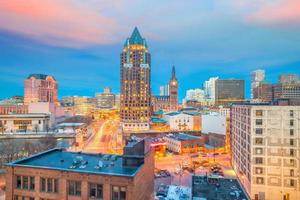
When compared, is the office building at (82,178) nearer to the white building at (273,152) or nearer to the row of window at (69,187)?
the row of window at (69,187)

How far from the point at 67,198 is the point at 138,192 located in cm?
1001

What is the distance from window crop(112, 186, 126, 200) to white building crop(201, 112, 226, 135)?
11017 cm

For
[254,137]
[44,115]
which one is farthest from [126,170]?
[44,115]

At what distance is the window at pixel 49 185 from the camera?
114 ft

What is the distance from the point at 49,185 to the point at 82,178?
561 cm

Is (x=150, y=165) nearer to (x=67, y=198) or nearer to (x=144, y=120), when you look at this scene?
(x=67, y=198)

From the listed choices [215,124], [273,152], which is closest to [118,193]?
[273,152]

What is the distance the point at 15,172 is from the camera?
36156 mm

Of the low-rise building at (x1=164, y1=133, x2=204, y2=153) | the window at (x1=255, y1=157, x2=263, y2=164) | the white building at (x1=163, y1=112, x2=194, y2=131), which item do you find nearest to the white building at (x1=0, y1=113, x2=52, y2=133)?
the low-rise building at (x1=164, y1=133, x2=204, y2=153)

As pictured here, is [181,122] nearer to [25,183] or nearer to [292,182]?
[292,182]

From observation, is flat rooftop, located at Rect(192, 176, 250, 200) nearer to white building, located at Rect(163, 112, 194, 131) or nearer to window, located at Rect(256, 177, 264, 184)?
window, located at Rect(256, 177, 264, 184)

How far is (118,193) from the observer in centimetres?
3189

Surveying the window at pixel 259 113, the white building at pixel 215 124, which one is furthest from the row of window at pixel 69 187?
the white building at pixel 215 124

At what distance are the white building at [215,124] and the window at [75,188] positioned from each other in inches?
4371
